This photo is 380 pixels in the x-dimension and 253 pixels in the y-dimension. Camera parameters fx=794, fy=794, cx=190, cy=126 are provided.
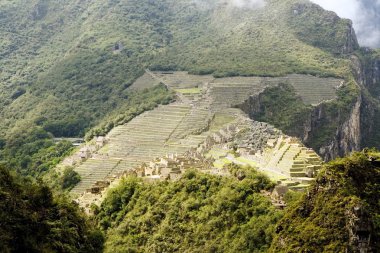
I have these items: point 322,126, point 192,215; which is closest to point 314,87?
point 322,126

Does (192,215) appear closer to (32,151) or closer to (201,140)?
(201,140)

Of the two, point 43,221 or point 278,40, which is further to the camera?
point 278,40

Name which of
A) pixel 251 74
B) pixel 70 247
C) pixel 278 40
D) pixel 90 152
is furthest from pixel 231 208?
pixel 278 40

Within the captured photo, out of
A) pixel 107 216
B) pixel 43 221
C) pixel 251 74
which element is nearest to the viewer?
pixel 43 221

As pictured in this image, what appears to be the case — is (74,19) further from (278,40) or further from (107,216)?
(107,216)

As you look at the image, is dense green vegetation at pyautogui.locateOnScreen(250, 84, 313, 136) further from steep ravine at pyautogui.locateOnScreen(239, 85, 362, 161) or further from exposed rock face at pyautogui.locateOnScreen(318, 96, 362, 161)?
exposed rock face at pyautogui.locateOnScreen(318, 96, 362, 161)

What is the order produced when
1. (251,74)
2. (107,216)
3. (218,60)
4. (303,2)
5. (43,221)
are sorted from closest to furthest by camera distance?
(43,221) → (107,216) → (251,74) → (218,60) → (303,2)

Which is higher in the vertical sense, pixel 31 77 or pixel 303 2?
pixel 303 2
